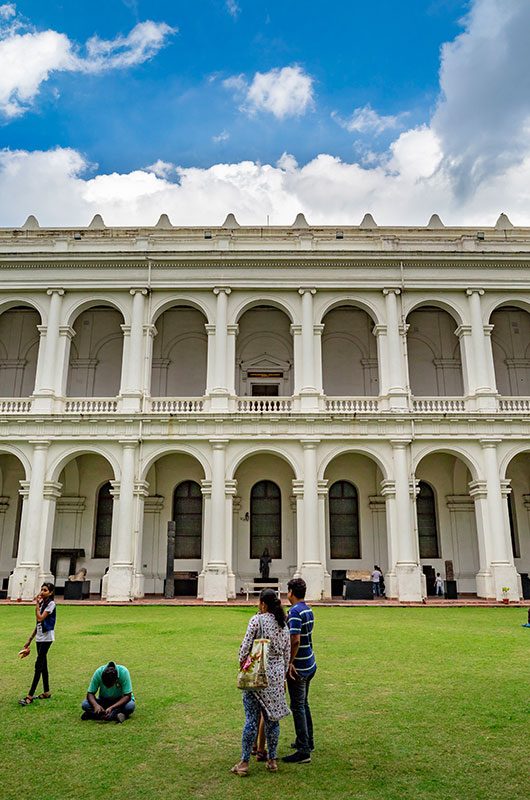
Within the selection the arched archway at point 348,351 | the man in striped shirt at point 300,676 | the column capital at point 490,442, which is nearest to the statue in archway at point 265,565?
the arched archway at point 348,351

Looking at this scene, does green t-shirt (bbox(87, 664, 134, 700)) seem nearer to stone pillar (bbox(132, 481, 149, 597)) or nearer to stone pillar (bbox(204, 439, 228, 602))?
stone pillar (bbox(204, 439, 228, 602))

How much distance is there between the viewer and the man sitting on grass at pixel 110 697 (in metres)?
6.33

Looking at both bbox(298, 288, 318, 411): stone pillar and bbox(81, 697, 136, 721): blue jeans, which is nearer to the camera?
→ bbox(81, 697, 136, 721): blue jeans

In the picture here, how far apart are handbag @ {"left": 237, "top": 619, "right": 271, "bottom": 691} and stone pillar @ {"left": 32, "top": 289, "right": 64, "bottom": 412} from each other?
18252mm

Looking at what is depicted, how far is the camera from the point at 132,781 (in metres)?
4.77

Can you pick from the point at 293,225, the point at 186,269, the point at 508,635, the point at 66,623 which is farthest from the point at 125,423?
the point at 508,635

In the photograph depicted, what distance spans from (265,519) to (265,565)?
208cm

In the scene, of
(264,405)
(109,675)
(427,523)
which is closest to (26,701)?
(109,675)

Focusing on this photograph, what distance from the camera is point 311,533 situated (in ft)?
67.5

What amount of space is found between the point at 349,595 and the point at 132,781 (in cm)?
1634

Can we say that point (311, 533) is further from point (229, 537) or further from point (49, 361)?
point (49, 361)

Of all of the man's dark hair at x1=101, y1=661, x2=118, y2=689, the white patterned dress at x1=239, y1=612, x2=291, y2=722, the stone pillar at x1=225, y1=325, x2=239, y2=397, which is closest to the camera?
the white patterned dress at x1=239, y1=612, x2=291, y2=722

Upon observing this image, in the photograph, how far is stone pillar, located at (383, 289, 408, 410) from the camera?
21.6 metres

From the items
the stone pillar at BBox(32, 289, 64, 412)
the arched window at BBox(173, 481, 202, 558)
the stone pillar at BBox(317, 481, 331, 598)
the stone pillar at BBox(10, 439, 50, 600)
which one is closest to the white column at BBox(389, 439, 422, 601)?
the stone pillar at BBox(317, 481, 331, 598)
